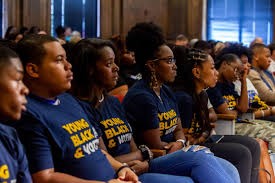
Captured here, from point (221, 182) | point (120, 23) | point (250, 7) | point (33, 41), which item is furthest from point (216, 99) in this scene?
point (250, 7)

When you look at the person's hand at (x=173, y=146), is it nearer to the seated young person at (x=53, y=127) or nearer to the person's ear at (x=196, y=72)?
the person's ear at (x=196, y=72)

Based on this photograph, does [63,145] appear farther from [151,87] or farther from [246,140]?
[246,140]

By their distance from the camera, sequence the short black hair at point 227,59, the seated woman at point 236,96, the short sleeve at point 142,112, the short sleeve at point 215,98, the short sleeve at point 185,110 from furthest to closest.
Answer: the short black hair at point 227,59 → the seated woman at point 236,96 → the short sleeve at point 215,98 → the short sleeve at point 185,110 → the short sleeve at point 142,112

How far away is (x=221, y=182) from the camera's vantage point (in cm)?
239

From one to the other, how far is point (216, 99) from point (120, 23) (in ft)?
13.0

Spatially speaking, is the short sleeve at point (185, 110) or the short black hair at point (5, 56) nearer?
the short black hair at point (5, 56)

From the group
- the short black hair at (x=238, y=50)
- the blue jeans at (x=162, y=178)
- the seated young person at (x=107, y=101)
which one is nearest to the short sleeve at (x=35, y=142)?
the seated young person at (x=107, y=101)

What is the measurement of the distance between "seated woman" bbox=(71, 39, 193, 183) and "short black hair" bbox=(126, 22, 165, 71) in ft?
1.68

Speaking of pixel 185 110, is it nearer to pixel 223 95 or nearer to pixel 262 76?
pixel 223 95

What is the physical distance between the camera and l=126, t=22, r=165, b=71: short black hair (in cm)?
298

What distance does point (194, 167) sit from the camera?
8.06 ft

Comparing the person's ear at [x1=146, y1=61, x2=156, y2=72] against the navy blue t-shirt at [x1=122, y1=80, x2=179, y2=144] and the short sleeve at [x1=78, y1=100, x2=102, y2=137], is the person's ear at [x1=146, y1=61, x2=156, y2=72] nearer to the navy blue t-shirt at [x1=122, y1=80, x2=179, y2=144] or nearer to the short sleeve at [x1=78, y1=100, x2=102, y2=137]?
the navy blue t-shirt at [x1=122, y1=80, x2=179, y2=144]

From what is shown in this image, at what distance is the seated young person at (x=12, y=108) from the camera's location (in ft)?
5.25

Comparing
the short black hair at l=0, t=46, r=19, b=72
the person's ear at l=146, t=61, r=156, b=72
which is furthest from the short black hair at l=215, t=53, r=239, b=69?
the short black hair at l=0, t=46, r=19, b=72
